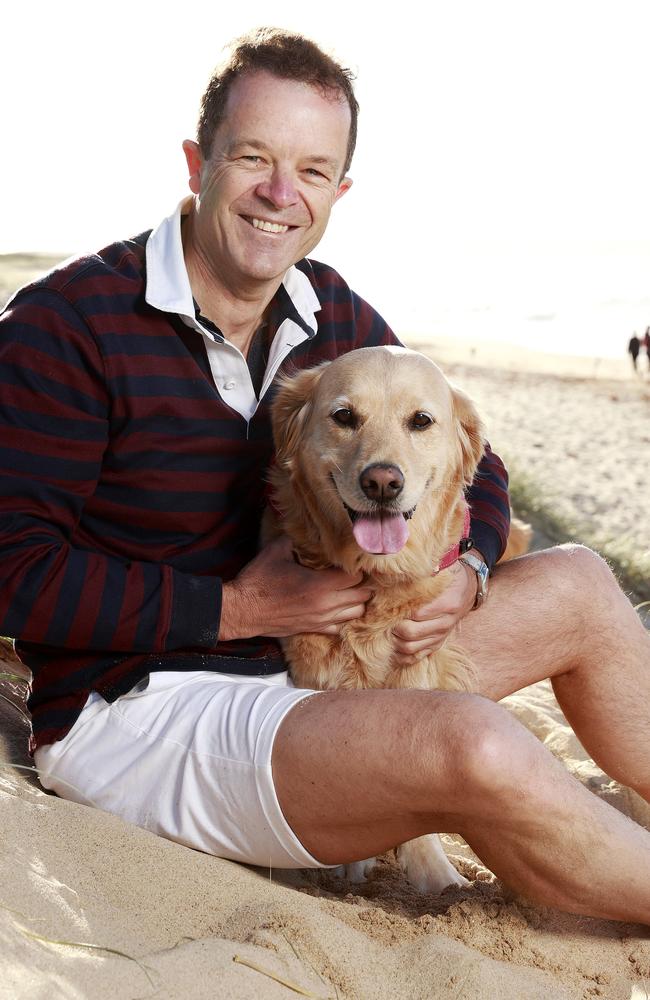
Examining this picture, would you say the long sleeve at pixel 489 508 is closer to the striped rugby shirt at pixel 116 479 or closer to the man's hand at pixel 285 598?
the man's hand at pixel 285 598

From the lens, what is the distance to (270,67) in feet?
7.66

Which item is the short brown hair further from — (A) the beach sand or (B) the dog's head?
(A) the beach sand

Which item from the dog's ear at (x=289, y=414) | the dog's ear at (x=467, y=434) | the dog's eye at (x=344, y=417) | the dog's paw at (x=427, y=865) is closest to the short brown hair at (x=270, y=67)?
the dog's ear at (x=289, y=414)

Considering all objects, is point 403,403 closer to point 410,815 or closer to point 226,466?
point 226,466

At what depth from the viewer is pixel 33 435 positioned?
2098 mm

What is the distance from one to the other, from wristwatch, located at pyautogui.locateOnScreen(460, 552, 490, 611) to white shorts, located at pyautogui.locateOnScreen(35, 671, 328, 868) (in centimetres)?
60

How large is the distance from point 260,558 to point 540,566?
740 mm

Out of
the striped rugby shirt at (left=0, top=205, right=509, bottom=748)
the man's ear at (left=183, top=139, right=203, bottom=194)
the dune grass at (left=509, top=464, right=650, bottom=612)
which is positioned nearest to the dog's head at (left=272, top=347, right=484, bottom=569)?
the striped rugby shirt at (left=0, top=205, right=509, bottom=748)

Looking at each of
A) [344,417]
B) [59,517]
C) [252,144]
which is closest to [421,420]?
[344,417]

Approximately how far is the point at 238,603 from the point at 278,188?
954 millimetres

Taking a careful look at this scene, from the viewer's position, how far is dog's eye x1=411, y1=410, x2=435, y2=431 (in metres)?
2.41

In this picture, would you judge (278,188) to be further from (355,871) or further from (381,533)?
(355,871)

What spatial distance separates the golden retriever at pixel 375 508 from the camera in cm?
235

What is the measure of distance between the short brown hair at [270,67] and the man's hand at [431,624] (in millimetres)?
1191
